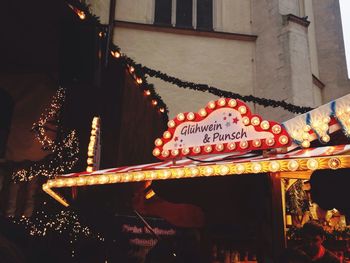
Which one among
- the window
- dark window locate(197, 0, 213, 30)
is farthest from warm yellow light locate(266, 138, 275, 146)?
dark window locate(197, 0, 213, 30)

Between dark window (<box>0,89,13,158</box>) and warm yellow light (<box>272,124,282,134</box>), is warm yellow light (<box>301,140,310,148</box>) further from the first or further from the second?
dark window (<box>0,89,13,158</box>)

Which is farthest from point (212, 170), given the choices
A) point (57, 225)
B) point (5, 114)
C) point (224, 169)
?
point (5, 114)

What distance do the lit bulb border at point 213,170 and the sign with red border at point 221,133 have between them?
0.46m

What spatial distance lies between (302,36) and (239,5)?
8.71 ft

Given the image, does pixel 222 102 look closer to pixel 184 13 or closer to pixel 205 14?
pixel 184 13

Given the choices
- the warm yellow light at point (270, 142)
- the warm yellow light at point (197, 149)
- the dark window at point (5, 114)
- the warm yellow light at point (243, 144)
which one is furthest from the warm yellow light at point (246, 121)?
the dark window at point (5, 114)

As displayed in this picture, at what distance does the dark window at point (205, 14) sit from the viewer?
1340 cm

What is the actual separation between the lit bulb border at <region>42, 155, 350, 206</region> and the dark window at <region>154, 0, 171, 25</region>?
9.21 m

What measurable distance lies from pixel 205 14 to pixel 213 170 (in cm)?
1047

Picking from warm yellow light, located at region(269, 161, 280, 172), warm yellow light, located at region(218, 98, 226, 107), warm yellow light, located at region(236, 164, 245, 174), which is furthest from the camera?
warm yellow light, located at region(218, 98, 226, 107)

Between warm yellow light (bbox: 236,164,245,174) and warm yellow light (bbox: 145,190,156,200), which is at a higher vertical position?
warm yellow light (bbox: 236,164,245,174)

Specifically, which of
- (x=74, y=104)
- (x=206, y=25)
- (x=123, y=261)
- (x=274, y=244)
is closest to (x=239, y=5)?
(x=206, y=25)

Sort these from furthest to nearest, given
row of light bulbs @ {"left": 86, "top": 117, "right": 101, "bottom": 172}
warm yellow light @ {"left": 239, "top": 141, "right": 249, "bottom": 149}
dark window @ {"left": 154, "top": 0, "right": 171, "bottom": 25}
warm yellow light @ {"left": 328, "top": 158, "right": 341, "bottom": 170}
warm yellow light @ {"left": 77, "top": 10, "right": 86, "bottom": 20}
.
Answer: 1. dark window @ {"left": 154, "top": 0, "right": 171, "bottom": 25}
2. row of light bulbs @ {"left": 86, "top": 117, "right": 101, "bottom": 172}
3. warm yellow light @ {"left": 77, "top": 10, "right": 86, "bottom": 20}
4. warm yellow light @ {"left": 239, "top": 141, "right": 249, "bottom": 149}
5. warm yellow light @ {"left": 328, "top": 158, "right": 341, "bottom": 170}

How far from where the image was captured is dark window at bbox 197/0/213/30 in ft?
44.0
